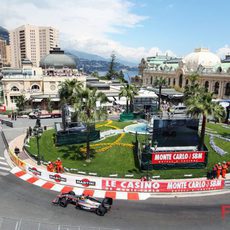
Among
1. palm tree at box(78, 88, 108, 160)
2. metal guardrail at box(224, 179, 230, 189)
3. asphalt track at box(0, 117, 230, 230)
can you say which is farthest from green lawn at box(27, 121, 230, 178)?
asphalt track at box(0, 117, 230, 230)

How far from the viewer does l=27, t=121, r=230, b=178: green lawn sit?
2748 centimetres

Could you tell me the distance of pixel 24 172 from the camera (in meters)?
27.9

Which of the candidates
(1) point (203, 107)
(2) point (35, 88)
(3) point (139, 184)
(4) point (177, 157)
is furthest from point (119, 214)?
(2) point (35, 88)

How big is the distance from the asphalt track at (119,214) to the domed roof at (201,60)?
76193mm

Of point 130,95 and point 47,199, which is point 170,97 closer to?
point 130,95

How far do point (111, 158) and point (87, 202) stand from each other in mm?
10747

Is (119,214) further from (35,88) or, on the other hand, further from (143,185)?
(35,88)

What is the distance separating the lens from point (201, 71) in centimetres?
8725

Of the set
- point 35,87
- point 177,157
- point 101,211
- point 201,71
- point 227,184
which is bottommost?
point 101,211

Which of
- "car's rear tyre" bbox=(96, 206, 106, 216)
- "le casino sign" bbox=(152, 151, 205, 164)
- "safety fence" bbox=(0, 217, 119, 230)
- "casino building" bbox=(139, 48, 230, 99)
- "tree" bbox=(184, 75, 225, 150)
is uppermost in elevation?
"casino building" bbox=(139, 48, 230, 99)

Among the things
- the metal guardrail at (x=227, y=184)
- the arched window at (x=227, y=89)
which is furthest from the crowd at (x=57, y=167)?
the arched window at (x=227, y=89)

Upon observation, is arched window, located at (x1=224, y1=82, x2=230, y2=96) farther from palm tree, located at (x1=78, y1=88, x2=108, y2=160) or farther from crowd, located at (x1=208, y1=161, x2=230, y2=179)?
palm tree, located at (x1=78, y1=88, x2=108, y2=160)

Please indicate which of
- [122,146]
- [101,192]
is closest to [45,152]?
[122,146]

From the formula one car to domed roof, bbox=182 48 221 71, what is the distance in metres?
80.5
